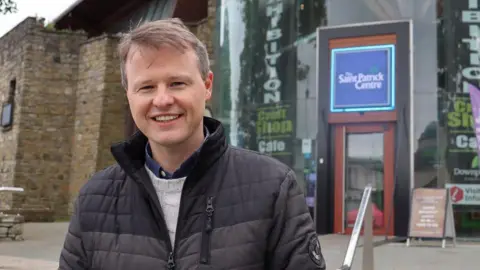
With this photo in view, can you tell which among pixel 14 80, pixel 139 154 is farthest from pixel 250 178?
pixel 14 80

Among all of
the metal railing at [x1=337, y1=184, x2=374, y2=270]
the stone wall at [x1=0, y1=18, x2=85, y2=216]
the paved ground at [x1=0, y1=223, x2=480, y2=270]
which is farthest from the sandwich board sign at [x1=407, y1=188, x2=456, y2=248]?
the stone wall at [x1=0, y1=18, x2=85, y2=216]

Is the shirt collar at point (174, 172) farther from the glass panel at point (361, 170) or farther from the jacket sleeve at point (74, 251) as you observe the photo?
the glass panel at point (361, 170)

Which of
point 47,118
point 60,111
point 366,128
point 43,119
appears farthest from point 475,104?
point 43,119

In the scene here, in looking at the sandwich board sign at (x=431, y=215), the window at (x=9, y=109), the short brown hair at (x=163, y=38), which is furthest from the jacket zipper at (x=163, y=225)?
the window at (x=9, y=109)

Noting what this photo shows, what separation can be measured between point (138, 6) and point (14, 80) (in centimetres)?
438

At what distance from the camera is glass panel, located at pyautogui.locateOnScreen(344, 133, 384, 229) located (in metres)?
9.26

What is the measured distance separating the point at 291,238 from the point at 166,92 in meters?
0.50

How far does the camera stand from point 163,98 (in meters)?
1.46

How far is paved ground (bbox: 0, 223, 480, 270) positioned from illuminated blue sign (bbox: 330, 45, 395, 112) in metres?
2.26

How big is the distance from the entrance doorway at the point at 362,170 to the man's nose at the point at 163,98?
812 centimetres

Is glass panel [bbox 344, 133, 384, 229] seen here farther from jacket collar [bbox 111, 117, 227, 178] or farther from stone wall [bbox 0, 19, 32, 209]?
stone wall [bbox 0, 19, 32, 209]

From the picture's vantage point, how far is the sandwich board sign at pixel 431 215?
8016 millimetres

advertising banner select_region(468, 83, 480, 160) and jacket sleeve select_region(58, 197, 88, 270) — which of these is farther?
advertising banner select_region(468, 83, 480, 160)

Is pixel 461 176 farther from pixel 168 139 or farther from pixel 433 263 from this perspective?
pixel 168 139
